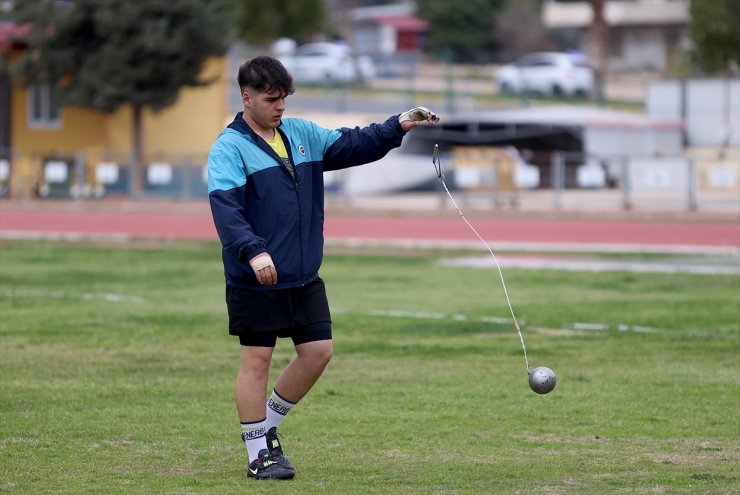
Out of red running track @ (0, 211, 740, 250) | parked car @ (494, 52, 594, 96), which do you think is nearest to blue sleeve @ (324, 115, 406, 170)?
red running track @ (0, 211, 740, 250)

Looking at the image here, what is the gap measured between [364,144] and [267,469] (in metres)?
1.68

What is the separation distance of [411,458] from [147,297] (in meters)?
8.72

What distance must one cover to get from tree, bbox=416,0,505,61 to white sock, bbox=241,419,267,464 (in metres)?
77.2

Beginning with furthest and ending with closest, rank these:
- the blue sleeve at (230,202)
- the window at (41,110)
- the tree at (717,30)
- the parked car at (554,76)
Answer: the parked car at (554,76) < the window at (41,110) < the tree at (717,30) < the blue sleeve at (230,202)

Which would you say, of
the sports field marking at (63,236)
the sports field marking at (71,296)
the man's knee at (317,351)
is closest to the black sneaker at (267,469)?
the man's knee at (317,351)

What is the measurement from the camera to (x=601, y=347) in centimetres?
1181

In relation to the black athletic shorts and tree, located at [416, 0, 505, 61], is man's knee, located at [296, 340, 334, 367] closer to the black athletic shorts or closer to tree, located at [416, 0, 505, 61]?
the black athletic shorts

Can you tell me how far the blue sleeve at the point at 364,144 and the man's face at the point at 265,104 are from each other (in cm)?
43

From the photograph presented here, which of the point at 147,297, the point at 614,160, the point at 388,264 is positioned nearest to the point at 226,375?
the point at 147,297

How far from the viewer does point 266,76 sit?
22.0ft

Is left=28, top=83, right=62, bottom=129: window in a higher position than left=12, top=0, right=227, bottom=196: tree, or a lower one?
lower

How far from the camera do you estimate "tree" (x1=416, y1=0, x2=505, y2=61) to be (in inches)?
3310

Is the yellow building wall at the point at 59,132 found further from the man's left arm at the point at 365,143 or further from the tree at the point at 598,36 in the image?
the man's left arm at the point at 365,143

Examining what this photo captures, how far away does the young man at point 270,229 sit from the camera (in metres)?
6.75
